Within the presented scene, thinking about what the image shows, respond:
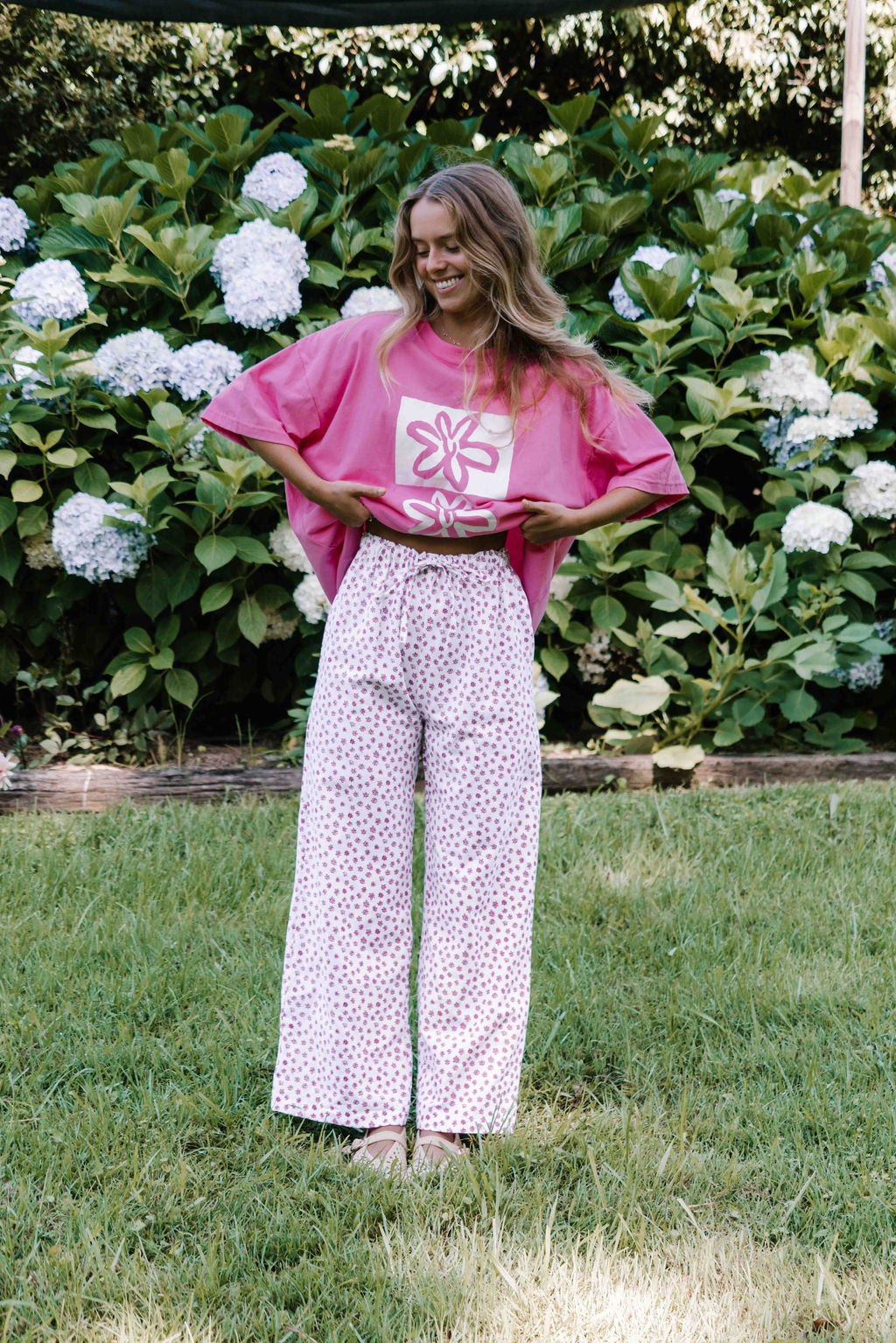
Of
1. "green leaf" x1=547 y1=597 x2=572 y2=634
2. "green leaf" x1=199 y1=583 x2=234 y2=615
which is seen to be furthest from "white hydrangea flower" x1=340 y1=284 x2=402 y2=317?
"green leaf" x1=547 y1=597 x2=572 y2=634

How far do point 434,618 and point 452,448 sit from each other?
265 millimetres

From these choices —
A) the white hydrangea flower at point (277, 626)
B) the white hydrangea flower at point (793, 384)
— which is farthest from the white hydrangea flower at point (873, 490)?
the white hydrangea flower at point (277, 626)

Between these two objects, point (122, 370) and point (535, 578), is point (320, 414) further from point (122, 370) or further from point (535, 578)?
point (122, 370)

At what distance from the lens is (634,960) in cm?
267

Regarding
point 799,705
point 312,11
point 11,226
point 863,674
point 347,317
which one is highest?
point 312,11

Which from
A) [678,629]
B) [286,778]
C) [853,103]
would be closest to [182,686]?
[286,778]

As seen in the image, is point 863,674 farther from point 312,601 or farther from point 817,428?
point 312,601

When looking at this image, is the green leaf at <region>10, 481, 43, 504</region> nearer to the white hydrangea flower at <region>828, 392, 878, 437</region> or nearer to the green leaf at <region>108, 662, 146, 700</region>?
the green leaf at <region>108, 662, 146, 700</region>

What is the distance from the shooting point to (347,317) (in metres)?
3.58

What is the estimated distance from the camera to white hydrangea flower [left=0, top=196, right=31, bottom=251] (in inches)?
154

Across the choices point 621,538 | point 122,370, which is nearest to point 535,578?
point 621,538

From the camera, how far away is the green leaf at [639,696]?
3828 millimetres

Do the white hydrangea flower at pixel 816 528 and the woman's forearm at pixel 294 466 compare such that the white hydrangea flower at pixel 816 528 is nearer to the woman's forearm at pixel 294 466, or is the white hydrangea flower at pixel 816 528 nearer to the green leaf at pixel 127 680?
the green leaf at pixel 127 680

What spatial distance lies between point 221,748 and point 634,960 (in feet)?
6.14
